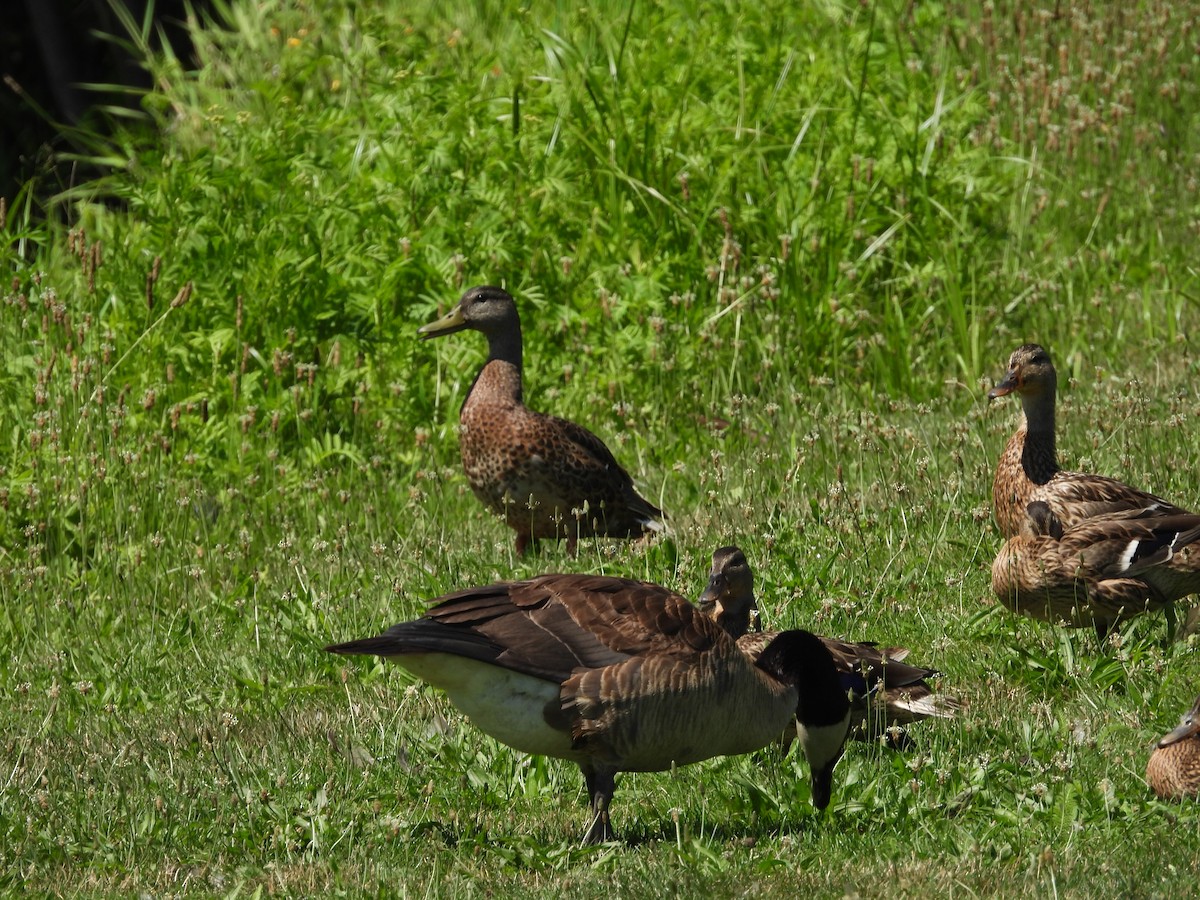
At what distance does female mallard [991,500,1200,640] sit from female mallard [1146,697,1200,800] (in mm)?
1067

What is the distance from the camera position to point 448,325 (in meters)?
9.42

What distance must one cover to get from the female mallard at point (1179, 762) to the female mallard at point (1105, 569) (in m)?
1.07

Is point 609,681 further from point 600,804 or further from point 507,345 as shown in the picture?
point 507,345

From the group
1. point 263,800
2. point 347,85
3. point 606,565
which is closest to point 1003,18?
point 347,85

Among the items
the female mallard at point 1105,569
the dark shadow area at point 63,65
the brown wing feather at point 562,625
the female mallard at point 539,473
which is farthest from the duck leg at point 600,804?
the dark shadow area at point 63,65

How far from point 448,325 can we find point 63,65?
1100 cm

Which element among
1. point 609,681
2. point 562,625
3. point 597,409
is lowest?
point 597,409

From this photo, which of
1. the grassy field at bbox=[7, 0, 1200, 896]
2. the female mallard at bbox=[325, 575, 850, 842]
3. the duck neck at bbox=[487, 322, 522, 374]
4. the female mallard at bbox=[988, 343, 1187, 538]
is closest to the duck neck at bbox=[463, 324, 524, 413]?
the duck neck at bbox=[487, 322, 522, 374]

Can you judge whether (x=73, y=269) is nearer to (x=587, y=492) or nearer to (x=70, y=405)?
(x=70, y=405)

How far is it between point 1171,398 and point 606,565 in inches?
133

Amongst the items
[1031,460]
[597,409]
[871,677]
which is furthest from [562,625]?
[597,409]

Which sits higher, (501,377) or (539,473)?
(501,377)

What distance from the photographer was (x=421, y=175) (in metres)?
11.1

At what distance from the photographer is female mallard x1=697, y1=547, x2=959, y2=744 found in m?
5.95
